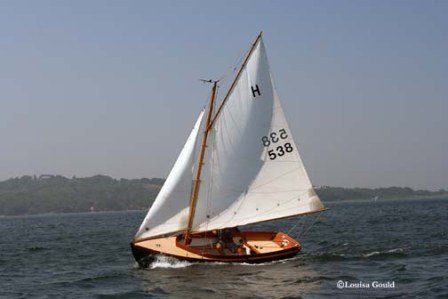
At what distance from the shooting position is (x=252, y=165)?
123 ft

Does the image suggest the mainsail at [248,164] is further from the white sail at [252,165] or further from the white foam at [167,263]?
the white foam at [167,263]

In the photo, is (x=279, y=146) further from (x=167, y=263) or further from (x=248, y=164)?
(x=167, y=263)

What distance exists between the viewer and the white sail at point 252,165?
3719cm

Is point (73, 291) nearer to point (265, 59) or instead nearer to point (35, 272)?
point (35, 272)

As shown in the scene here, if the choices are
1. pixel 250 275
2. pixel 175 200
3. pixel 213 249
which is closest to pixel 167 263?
pixel 213 249

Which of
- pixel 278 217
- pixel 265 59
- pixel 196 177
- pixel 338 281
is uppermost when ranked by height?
pixel 265 59

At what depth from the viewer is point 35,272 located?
39.5m

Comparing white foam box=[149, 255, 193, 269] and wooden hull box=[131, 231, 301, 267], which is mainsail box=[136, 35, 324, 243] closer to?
wooden hull box=[131, 231, 301, 267]

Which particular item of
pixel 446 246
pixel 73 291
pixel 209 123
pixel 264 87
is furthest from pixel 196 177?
pixel 446 246

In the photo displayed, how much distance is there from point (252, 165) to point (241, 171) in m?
0.71

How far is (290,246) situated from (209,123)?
27.1 ft

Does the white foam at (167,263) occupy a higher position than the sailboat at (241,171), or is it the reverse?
the sailboat at (241,171)

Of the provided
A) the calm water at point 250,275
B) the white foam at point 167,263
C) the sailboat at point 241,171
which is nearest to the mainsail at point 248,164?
the sailboat at point 241,171

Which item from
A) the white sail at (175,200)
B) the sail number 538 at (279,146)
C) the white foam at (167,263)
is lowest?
the white foam at (167,263)
